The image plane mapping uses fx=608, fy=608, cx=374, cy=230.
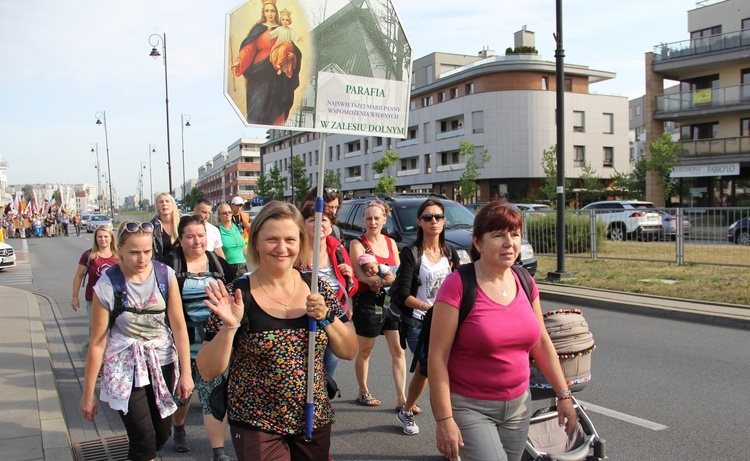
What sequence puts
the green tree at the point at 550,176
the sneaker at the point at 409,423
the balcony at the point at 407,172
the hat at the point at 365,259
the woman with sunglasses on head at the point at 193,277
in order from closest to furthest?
the woman with sunglasses on head at the point at 193,277
the sneaker at the point at 409,423
the hat at the point at 365,259
the green tree at the point at 550,176
the balcony at the point at 407,172

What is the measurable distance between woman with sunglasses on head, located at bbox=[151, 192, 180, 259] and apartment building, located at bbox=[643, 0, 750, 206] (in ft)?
124

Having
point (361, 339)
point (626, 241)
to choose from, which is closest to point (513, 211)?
point (361, 339)

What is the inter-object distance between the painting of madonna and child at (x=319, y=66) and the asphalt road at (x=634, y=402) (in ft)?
8.32

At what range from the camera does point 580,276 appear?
13.4 metres

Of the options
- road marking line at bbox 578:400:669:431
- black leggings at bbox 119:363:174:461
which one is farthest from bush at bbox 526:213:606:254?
black leggings at bbox 119:363:174:461

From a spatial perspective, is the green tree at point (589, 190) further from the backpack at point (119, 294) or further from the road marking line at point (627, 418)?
the backpack at point (119, 294)

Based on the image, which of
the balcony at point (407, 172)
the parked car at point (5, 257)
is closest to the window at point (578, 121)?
the balcony at point (407, 172)

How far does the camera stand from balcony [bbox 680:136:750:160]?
3619 cm

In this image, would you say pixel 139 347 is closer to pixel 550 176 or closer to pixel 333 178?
pixel 550 176

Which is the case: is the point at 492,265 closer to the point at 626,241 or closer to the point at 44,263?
the point at 626,241

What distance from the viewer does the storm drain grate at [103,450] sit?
4.61 metres

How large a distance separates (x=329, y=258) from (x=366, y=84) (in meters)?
1.94

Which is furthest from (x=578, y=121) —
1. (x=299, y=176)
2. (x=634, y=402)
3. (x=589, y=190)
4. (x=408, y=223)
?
(x=634, y=402)

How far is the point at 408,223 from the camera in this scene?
38.2 feet
